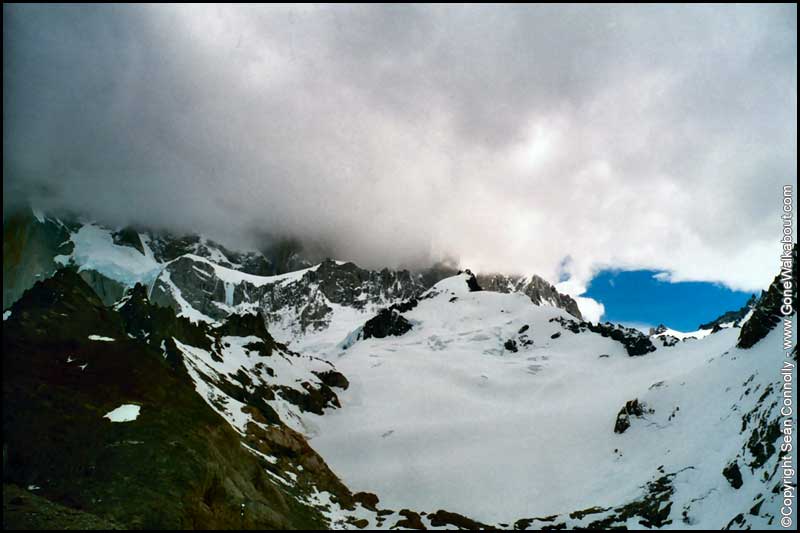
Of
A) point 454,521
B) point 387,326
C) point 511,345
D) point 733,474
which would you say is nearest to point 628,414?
point 733,474

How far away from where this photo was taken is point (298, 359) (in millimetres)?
112812

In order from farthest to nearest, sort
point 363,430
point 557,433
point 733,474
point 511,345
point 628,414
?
point 511,345 < point 363,430 < point 557,433 < point 628,414 < point 733,474

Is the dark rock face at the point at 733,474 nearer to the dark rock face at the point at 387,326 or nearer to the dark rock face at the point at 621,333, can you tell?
the dark rock face at the point at 621,333

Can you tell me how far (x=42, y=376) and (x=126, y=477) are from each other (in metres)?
11.5

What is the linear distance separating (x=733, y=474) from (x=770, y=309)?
29.0m

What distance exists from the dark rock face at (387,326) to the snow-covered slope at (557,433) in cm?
5253

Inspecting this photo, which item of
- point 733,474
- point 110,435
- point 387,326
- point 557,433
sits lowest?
point 733,474

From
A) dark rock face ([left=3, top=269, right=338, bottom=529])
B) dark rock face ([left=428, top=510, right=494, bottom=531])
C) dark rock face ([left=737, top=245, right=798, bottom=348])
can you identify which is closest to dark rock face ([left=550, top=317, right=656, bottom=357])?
dark rock face ([left=737, top=245, right=798, bottom=348])

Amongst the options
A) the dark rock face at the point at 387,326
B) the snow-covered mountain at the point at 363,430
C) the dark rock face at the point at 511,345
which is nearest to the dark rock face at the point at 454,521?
the snow-covered mountain at the point at 363,430

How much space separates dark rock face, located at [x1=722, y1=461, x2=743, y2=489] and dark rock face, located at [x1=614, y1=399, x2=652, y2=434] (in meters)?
29.5

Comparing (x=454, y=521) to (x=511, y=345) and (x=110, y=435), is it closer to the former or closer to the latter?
(x=110, y=435)

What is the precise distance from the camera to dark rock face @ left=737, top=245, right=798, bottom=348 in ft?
166

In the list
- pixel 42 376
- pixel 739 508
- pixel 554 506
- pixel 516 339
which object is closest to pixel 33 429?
pixel 42 376

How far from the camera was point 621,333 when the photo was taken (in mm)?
151125
